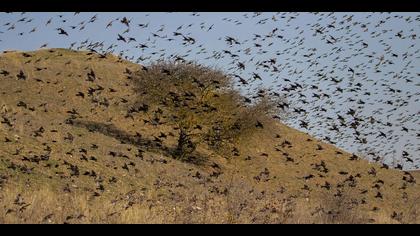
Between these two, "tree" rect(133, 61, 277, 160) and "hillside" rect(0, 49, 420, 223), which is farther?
"tree" rect(133, 61, 277, 160)

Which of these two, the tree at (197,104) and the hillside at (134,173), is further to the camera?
the tree at (197,104)
